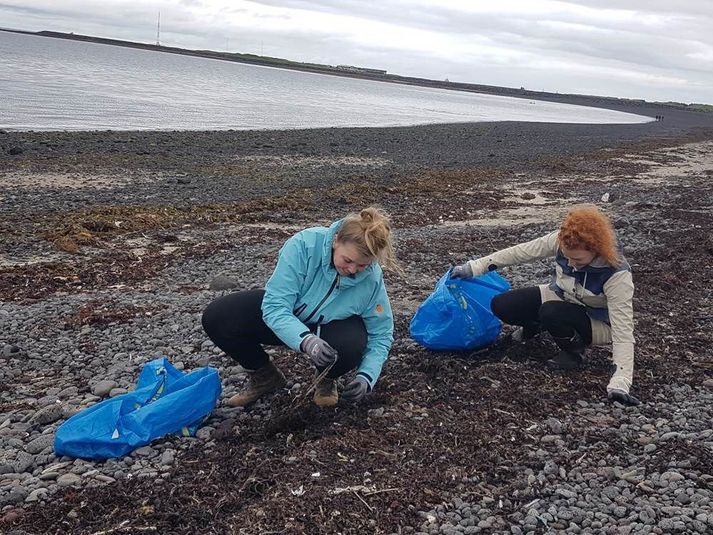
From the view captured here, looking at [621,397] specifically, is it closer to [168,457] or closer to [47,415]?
[168,457]

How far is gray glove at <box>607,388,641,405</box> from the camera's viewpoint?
4648mm

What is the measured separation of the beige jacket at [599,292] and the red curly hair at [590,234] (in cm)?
12

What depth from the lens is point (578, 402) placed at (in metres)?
4.71

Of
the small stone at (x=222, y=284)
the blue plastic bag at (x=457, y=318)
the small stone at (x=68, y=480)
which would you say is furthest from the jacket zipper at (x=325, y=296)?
the small stone at (x=222, y=284)

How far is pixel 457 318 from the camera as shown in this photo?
212 inches

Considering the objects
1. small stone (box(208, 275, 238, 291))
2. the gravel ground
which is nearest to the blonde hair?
the gravel ground

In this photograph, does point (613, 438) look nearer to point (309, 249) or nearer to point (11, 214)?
point (309, 249)

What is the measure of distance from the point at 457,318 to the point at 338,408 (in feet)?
4.22

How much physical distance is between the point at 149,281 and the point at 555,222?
290 inches

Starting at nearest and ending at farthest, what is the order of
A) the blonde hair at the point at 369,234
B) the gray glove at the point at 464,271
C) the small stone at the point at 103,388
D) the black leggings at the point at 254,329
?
the blonde hair at the point at 369,234
the black leggings at the point at 254,329
the small stone at the point at 103,388
the gray glove at the point at 464,271

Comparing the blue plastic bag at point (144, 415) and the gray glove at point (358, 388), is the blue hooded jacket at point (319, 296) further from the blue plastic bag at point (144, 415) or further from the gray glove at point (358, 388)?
the blue plastic bag at point (144, 415)

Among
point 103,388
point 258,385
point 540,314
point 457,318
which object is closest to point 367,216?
point 258,385

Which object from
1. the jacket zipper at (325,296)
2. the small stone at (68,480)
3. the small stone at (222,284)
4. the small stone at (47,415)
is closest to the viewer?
the small stone at (68,480)

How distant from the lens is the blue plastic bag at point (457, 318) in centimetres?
539
